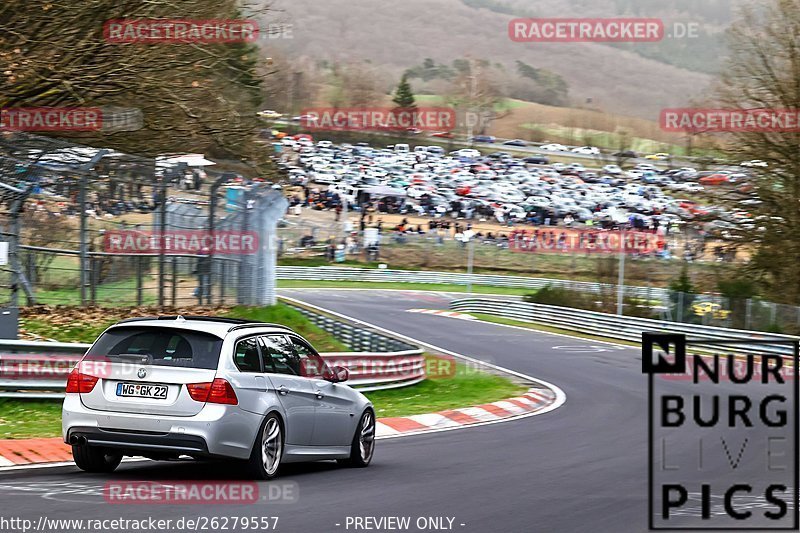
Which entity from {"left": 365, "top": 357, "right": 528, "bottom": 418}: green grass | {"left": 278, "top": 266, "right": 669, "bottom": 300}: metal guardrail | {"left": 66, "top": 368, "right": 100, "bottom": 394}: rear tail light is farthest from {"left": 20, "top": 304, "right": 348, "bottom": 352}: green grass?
{"left": 278, "top": 266, "right": 669, "bottom": 300}: metal guardrail

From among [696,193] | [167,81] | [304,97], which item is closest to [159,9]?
[167,81]

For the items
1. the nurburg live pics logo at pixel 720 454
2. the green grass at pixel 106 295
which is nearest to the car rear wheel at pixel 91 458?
the nurburg live pics logo at pixel 720 454

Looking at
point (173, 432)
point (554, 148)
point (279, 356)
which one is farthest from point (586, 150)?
point (173, 432)

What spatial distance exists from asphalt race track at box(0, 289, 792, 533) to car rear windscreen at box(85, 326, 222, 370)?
3.25 feet

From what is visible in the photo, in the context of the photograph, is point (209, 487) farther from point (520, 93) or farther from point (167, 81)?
point (520, 93)

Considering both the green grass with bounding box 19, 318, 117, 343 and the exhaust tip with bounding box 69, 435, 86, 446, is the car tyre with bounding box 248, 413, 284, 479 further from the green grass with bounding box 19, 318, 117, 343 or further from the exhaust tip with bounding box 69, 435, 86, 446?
the green grass with bounding box 19, 318, 117, 343

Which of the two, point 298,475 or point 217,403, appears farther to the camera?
point 298,475

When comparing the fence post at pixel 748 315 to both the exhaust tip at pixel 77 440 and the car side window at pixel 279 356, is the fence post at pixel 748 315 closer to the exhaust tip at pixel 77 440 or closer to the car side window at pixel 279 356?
the car side window at pixel 279 356

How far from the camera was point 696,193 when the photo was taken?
39.3m

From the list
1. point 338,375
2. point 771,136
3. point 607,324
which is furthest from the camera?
point 607,324

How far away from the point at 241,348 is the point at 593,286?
3761 cm

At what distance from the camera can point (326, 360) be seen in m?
17.9

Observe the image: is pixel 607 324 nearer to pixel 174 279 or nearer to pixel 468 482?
pixel 174 279

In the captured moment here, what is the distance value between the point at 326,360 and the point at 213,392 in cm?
904
